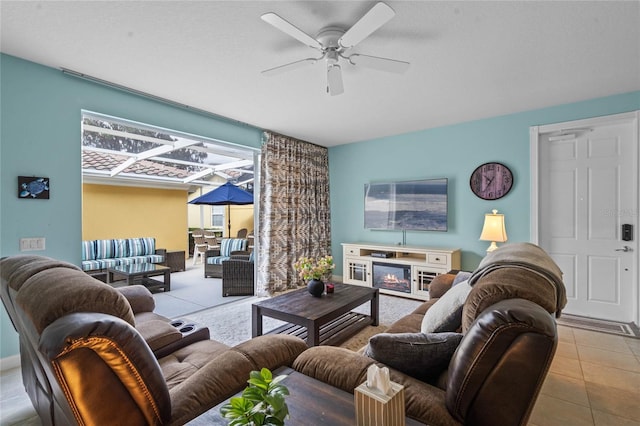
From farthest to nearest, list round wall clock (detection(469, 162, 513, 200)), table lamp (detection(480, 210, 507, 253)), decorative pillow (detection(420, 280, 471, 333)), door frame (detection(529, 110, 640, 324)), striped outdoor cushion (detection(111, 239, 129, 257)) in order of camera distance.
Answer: striped outdoor cushion (detection(111, 239, 129, 257)) < round wall clock (detection(469, 162, 513, 200)) < table lamp (detection(480, 210, 507, 253)) < door frame (detection(529, 110, 640, 324)) < decorative pillow (detection(420, 280, 471, 333))

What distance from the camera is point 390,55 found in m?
2.45

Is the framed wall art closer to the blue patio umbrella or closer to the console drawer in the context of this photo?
the blue patio umbrella

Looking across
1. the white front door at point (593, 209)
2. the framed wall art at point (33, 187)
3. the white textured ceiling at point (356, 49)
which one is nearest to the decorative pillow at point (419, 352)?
the white textured ceiling at point (356, 49)

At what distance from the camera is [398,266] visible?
4.41 meters

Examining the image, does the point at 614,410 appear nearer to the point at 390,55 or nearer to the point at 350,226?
the point at 390,55

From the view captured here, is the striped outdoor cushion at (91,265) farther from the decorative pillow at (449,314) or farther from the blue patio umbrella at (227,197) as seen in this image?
the decorative pillow at (449,314)

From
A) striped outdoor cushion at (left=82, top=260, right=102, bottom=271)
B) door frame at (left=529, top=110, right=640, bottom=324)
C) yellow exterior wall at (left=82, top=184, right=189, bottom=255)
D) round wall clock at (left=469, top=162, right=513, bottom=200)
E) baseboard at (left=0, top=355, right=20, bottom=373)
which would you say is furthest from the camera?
yellow exterior wall at (left=82, top=184, right=189, bottom=255)

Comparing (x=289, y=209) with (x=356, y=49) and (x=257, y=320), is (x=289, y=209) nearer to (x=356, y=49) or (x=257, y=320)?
(x=257, y=320)

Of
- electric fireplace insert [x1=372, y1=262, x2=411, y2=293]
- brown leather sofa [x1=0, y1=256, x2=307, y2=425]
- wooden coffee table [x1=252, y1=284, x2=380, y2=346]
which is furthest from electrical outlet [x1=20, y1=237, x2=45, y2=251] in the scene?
electric fireplace insert [x1=372, y1=262, x2=411, y2=293]

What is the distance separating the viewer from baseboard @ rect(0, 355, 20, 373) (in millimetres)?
2405

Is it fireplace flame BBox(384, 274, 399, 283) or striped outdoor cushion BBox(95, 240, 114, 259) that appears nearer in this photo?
fireplace flame BBox(384, 274, 399, 283)

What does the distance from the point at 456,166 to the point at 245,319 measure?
353 centimetres

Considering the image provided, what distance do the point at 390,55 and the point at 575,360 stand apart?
3.01 m

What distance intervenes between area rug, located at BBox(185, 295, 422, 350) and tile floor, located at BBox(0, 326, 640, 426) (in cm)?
138
